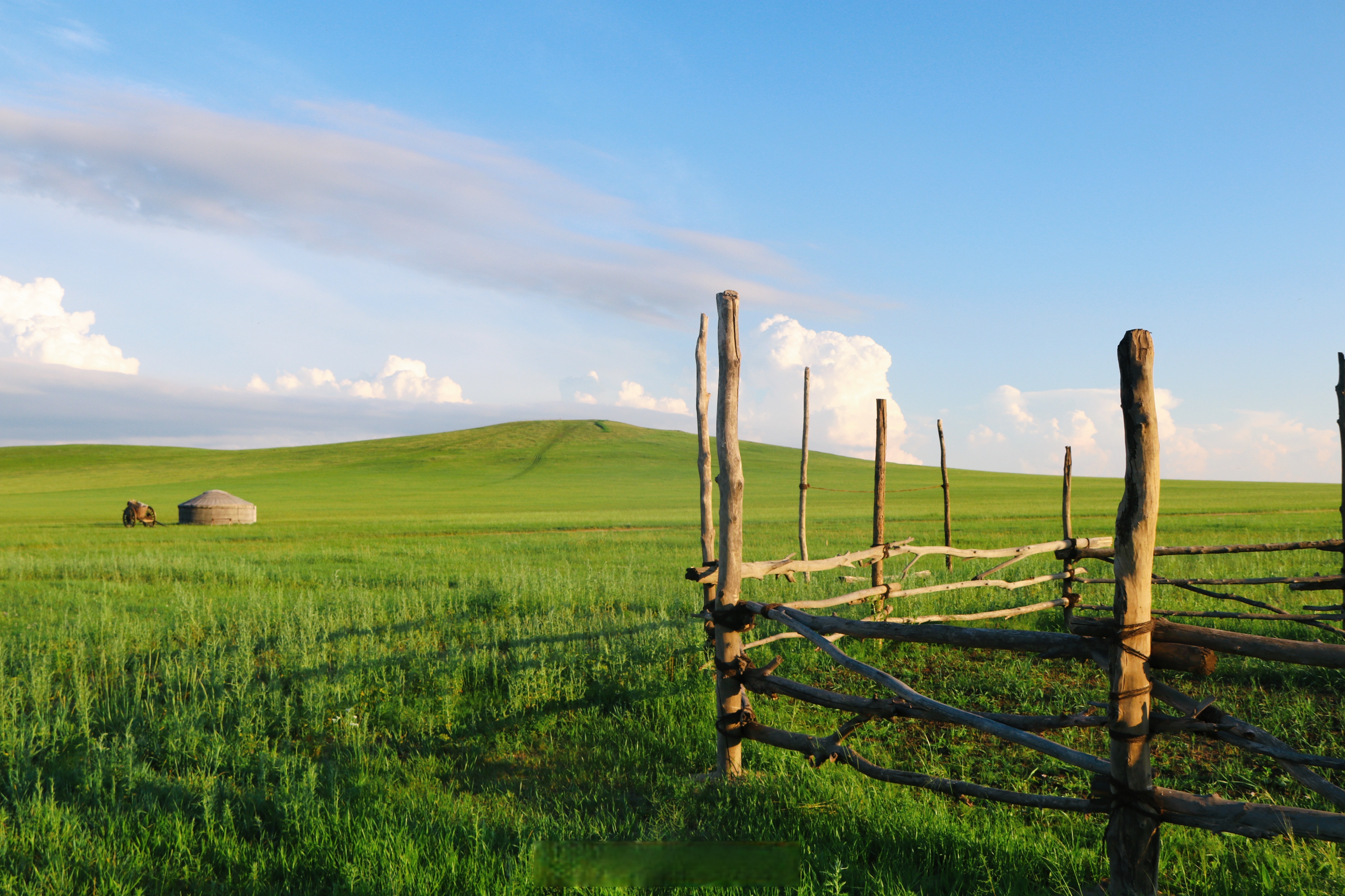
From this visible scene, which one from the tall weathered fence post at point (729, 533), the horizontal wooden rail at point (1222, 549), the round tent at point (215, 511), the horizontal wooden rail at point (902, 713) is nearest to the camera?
the horizontal wooden rail at point (902, 713)

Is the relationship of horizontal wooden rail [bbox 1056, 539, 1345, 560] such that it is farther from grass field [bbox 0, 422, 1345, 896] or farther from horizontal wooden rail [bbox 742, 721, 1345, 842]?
horizontal wooden rail [bbox 742, 721, 1345, 842]

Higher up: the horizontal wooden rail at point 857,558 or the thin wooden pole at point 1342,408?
the thin wooden pole at point 1342,408

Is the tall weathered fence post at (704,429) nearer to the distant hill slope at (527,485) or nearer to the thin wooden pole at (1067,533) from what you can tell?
the thin wooden pole at (1067,533)

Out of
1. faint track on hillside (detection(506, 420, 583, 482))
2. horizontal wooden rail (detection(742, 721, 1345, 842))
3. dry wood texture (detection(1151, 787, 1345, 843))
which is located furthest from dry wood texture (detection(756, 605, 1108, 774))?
faint track on hillside (detection(506, 420, 583, 482))

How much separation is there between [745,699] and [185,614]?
8656mm

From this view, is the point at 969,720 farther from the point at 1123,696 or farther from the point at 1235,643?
the point at 1235,643

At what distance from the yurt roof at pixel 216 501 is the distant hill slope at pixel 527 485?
6.37 feet

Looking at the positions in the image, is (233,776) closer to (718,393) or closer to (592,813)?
(592,813)

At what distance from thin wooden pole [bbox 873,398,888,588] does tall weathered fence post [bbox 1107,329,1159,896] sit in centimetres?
544

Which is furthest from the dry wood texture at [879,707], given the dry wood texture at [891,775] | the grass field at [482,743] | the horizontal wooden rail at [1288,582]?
the horizontal wooden rail at [1288,582]

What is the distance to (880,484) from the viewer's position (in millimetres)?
11203

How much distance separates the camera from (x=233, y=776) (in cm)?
491

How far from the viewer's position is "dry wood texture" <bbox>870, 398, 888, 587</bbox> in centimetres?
991

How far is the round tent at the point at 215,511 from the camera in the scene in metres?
33.9
